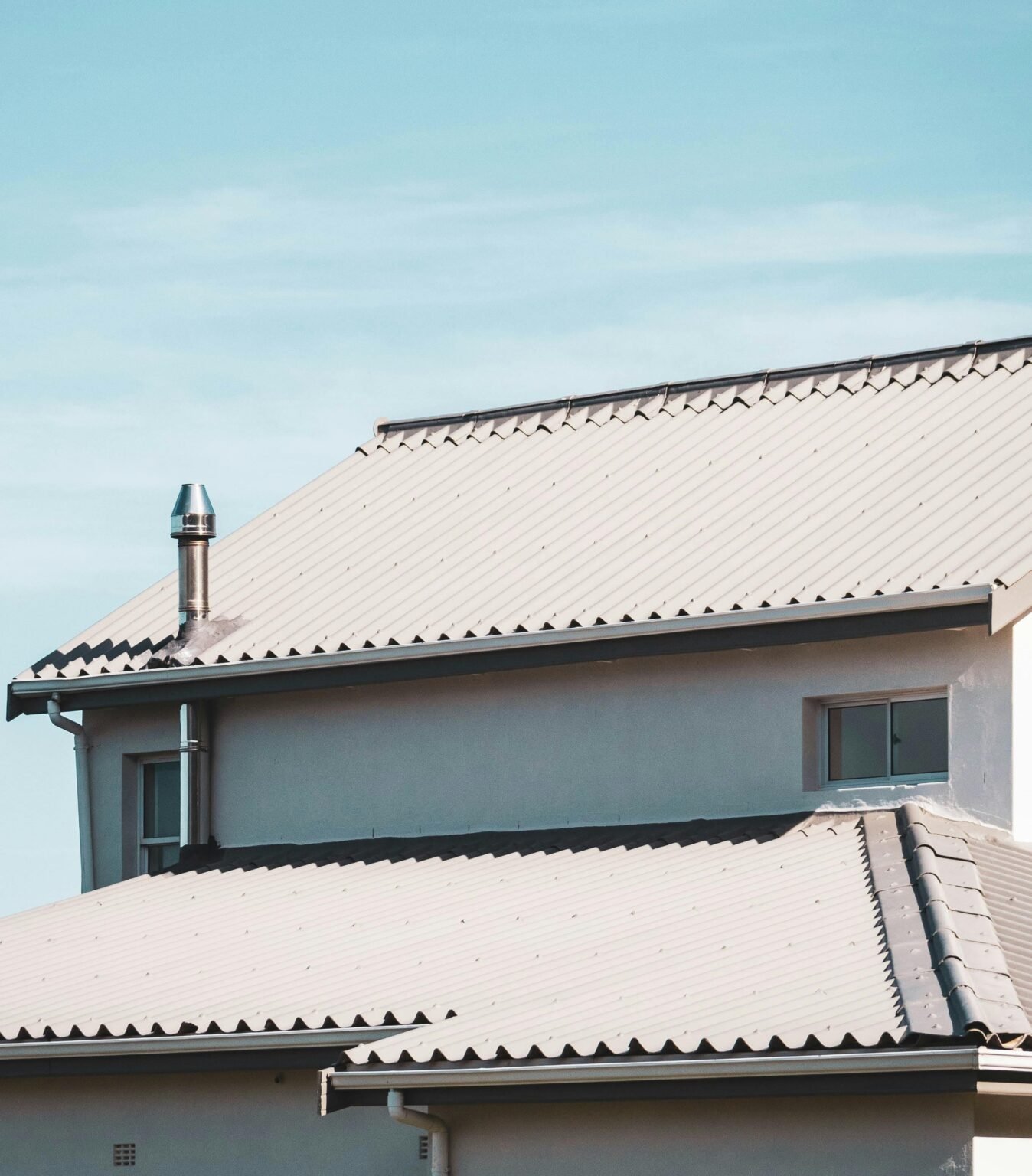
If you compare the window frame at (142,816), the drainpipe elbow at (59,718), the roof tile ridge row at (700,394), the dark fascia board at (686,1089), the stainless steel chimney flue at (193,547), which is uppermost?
the roof tile ridge row at (700,394)

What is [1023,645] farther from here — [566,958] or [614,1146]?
A: [614,1146]

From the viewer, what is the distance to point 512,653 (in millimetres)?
15477

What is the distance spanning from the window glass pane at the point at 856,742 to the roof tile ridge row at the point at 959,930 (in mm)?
567

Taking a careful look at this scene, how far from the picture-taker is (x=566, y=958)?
12.4 meters

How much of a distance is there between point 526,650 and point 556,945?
10.4 feet

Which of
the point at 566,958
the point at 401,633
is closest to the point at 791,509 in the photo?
the point at 401,633

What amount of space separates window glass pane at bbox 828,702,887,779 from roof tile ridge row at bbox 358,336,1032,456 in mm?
4093

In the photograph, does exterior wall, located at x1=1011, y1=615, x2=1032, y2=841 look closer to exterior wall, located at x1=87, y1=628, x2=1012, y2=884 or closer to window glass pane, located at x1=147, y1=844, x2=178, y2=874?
exterior wall, located at x1=87, y1=628, x2=1012, y2=884

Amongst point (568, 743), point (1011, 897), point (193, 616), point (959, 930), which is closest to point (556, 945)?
point (959, 930)

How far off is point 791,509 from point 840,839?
10.6ft

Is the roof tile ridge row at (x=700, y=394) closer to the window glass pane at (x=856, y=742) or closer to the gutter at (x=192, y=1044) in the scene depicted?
the window glass pane at (x=856, y=742)

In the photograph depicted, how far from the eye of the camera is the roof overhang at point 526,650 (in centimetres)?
1380

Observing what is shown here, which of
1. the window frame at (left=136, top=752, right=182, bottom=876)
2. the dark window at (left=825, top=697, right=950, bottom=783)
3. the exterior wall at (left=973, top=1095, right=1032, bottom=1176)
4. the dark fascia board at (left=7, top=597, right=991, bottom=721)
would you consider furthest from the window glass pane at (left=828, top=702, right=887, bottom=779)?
the window frame at (left=136, top=752, right=182, bottom=876)

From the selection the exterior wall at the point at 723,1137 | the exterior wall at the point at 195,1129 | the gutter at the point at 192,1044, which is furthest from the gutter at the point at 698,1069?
the exterior wall at the point at 195,1129
